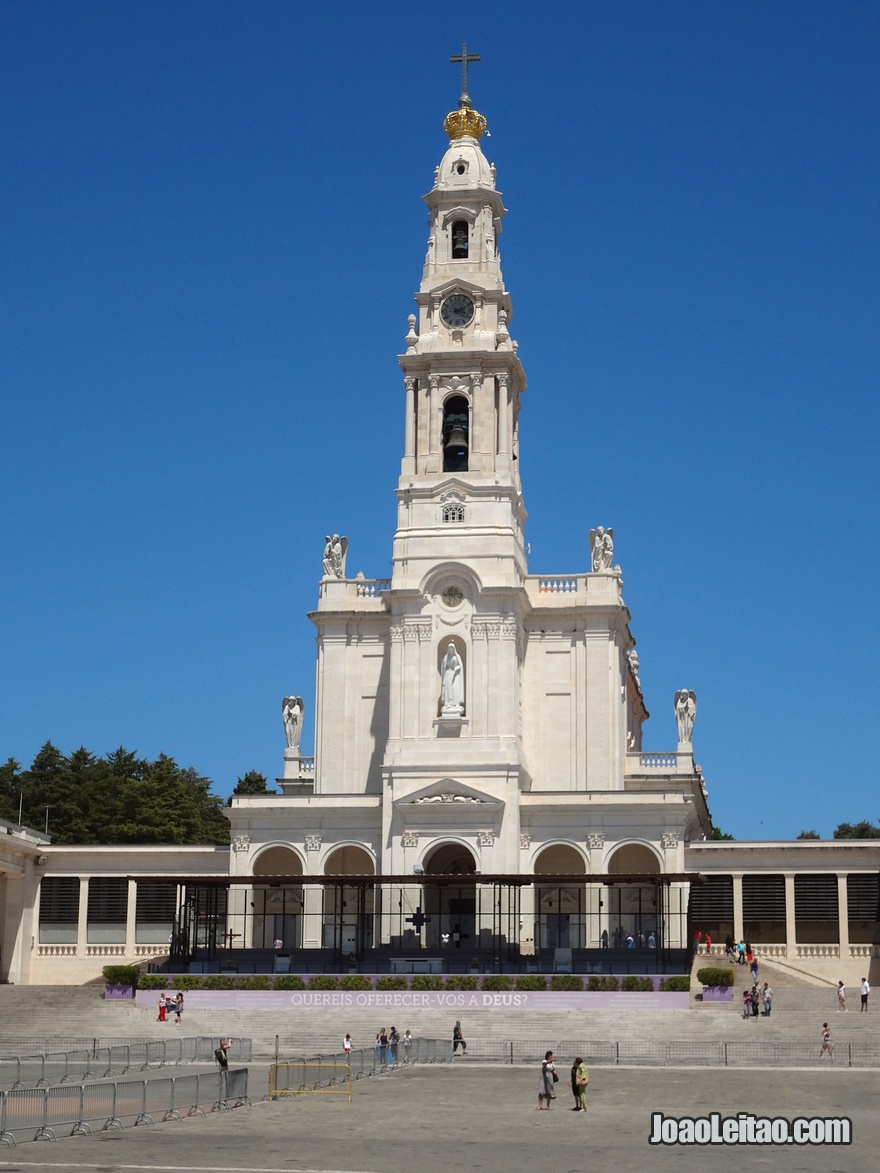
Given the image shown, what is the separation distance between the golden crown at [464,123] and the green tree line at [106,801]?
4238cm

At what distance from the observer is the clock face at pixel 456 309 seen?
8538 centimetres

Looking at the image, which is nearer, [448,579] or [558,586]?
[448,579]

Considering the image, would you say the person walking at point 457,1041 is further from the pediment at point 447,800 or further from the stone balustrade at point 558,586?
the stone balustrade at point 558,586

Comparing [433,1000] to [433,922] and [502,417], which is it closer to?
[433,922]

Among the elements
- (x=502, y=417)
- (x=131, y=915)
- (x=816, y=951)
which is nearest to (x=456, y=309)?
(x=502, y=417)

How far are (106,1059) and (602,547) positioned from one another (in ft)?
129

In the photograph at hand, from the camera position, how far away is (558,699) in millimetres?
82562

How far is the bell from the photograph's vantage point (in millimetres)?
84000

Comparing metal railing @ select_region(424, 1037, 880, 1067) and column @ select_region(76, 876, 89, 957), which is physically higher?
column @ select_region(76, 876, 89, 957)

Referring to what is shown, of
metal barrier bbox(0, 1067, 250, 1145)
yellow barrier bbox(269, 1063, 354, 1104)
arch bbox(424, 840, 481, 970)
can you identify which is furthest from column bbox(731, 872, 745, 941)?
metal barrier bbox(0, 1067, 250, 1145)

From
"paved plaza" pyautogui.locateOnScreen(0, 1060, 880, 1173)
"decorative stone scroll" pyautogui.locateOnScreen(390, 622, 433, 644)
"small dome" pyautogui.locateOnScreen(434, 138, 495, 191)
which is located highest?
"small dome" pyautogui.locateOnScreen(434, 138, 495, 191)

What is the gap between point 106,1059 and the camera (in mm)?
53094

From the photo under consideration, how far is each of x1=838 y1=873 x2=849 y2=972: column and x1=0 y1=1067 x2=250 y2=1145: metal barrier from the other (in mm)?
39460

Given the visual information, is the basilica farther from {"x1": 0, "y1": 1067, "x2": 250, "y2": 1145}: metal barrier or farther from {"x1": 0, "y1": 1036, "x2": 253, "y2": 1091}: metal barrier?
{"x1": 0, "y1": 1067, "x2": 250, "y2": 1145}: metal barrier
